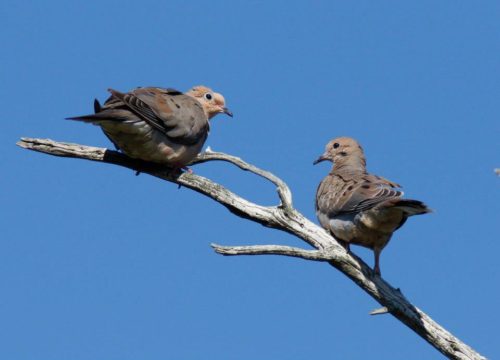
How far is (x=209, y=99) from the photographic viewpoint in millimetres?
9164

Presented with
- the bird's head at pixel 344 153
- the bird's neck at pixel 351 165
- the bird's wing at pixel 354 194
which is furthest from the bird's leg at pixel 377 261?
the bird's head at pixel 344 153

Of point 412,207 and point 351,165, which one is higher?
point 351,165

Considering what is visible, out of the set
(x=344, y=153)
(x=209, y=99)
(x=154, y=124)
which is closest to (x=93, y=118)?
(x=154, y=124)

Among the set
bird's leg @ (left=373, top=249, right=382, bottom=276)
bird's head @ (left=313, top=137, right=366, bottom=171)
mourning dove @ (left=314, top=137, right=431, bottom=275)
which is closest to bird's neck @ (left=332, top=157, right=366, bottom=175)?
bird's head @ (left=313, top=137, right=366, bottom=171)

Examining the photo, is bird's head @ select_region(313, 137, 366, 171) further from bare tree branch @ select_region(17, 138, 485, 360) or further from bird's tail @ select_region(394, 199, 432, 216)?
bird's tail @ select_region(394, 199, 432, 216)

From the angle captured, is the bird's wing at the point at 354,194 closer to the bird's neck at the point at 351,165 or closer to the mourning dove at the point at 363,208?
the mourning dove at the point at 363,208

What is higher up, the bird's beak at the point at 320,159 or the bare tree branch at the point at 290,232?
the bird's beak at the point at 320,159

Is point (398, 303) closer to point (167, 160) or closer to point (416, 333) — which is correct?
point (416, 333)

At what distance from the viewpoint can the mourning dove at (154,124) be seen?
7316mm

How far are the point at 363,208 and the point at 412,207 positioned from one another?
84cm

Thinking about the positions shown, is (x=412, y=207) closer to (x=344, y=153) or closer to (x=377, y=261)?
(x=377, y=261)

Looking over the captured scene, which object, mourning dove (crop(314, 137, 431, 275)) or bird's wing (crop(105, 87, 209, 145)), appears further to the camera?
bird's wing (crop(105, 87, 209, 145))

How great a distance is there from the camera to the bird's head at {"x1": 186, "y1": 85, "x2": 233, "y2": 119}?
9121 millimetres

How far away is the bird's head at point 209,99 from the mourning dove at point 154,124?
0.57m
